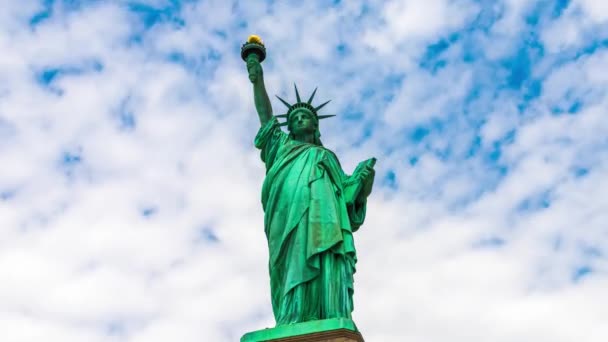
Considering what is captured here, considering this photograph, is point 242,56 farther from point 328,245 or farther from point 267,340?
point 267,340

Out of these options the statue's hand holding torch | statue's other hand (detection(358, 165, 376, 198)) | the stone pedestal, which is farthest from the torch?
the stone pedestal

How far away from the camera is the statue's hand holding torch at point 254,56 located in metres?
13.6

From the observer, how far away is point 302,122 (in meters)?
13.0

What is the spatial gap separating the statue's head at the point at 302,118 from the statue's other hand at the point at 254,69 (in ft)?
2.05

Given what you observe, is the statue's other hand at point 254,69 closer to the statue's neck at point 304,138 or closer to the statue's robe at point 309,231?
the statue's neck at point 304,138

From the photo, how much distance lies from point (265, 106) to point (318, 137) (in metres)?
1.00

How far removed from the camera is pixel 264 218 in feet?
39.1

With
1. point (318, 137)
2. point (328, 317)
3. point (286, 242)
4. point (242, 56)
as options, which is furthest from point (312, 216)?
point (242, 56)

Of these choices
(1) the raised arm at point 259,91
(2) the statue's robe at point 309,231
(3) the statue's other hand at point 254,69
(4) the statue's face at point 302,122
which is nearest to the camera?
(2) the statue's robe at point 309,231

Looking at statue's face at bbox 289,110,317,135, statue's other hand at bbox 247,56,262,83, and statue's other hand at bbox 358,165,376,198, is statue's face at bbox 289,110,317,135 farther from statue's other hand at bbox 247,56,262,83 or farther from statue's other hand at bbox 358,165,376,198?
statue's other hand at bbox 358,165,376,198

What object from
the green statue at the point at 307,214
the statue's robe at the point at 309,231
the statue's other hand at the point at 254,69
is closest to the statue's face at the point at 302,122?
the green statue at the point at 307,214

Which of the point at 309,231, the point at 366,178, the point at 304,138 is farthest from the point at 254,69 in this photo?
the point at 309,231

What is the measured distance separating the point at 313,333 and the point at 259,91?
4955 millimetres

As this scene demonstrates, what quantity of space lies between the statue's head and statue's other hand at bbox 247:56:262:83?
0.62 metres
